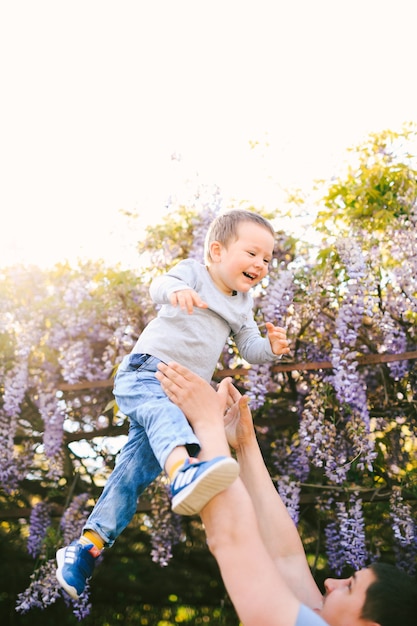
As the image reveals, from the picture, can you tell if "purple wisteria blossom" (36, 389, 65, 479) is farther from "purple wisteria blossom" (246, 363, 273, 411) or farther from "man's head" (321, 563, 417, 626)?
"man's head" (321, 563, 417, 626)

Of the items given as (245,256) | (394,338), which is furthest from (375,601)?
(394,338)

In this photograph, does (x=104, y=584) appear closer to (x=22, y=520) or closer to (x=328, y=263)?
(x=22, y=520)

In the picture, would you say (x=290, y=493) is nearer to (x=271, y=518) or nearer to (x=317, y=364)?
(x=317, y=364)

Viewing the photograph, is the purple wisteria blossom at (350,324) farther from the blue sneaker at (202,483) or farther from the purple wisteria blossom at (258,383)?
the blue sneaker at (202,483)

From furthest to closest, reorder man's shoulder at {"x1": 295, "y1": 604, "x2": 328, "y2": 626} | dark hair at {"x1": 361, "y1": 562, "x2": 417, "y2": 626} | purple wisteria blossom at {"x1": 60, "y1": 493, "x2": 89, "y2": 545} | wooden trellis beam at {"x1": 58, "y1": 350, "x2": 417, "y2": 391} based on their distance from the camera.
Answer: purple wisteria blossom at {"x1": 60, "y1": 493, "x2": 89, "y2": 545} → wooden trellis beam at {"x1": 58, "y1": 350, "x2": 417, "y2": 391} → dark hair at {"x1": 361, "y1": 562, "x2": 417, "y2": 626} → man's shoulder at {"x1": 295, "y1": 604, "x2": 328, "y2": 626}

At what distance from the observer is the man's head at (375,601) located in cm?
168

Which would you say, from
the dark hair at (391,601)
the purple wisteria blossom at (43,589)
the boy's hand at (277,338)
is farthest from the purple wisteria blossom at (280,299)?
the purple wisteria blossom at (43,589)

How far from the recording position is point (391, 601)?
66.7 inches

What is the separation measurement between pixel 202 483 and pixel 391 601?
0.62m

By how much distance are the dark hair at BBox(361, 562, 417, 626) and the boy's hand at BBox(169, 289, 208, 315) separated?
91 centimetres

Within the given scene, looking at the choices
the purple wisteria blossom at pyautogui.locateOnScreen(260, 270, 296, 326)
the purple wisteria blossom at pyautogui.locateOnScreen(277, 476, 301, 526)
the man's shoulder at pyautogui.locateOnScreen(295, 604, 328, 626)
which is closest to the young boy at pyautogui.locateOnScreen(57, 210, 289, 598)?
the man's shoulder at pyautogui.locateOnScreen(295, 604, 328, 626)

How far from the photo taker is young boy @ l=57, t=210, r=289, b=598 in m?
2.01

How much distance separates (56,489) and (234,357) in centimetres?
165

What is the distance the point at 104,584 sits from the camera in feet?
15.1
